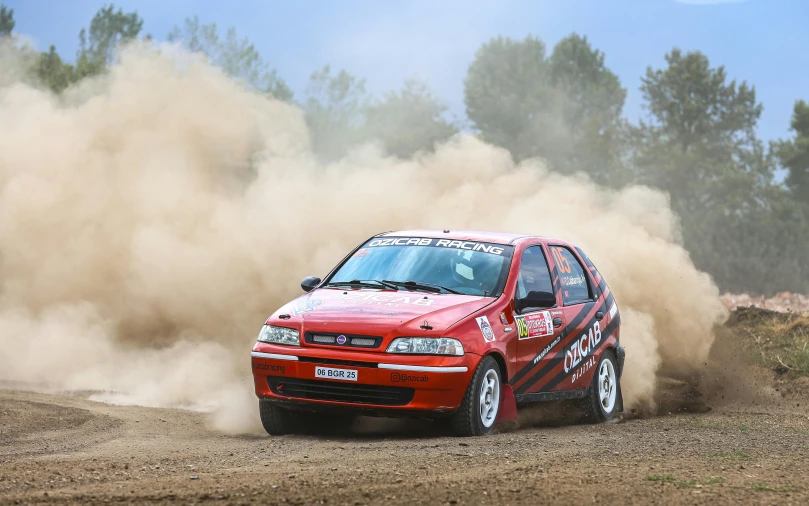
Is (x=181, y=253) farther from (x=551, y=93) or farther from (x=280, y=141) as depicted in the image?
(x=551, y=93)

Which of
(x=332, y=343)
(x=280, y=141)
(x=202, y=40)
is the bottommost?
(x=332, y=343)

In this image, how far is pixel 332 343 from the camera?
780 centimetres

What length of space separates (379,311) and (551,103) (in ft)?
147

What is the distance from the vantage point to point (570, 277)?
10008 millimetres

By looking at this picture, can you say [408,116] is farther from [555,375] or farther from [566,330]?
[555,375]

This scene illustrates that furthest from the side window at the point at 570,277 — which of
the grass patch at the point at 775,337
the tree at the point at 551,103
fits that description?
the tree at the point at 551,103

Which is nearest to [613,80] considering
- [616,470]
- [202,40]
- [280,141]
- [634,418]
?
[202,40]

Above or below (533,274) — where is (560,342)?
below

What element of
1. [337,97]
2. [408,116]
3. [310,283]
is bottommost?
[310,283]

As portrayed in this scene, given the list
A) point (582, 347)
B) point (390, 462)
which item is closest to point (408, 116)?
point (582, 347)

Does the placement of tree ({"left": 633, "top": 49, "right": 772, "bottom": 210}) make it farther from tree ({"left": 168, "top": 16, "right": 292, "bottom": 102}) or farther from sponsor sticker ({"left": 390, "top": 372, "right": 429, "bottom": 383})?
sponsor sticker ({"left": 390, "top": 372, "right": 429, "bottom": 383})

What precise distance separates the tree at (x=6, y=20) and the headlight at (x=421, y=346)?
5054cm

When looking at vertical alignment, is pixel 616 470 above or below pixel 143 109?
below

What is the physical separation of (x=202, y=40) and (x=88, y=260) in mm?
49512
